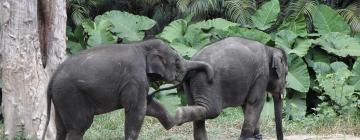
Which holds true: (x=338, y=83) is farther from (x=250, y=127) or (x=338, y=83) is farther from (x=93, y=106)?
(x=93, y=106)

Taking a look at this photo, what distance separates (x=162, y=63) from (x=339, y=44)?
8.11 metres

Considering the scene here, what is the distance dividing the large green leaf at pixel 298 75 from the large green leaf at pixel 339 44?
749 millimetres

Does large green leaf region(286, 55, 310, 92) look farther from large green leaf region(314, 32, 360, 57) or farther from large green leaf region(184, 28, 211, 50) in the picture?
large green leaf region(184, 28, 211, 50)

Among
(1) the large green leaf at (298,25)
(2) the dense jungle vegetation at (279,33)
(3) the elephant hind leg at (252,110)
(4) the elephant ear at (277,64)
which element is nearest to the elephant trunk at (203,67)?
(3) the elephant hind leg at (252,110)

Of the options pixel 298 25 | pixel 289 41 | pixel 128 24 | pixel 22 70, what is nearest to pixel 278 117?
pixel 22 70

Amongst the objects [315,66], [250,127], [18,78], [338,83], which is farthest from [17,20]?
[315,66]

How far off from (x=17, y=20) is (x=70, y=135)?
8.85ft

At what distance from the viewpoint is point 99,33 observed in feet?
48.4

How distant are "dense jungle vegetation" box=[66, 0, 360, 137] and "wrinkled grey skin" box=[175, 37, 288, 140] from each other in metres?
4.06

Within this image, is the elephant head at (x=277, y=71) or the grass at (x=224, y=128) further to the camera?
the grass at (x=224, y=128)

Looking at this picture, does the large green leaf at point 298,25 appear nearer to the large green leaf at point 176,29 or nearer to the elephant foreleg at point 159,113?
the large green leaf at point 176,29

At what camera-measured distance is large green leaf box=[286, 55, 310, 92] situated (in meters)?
14.2

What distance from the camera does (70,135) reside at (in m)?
7.18

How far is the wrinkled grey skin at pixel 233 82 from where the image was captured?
8.20m
